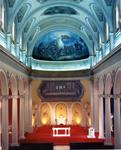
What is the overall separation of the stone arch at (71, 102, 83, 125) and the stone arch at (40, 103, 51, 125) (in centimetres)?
283

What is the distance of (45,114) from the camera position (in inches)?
1566

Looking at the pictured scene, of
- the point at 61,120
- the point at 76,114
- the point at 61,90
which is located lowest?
the point at 61,120

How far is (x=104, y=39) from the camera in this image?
28.0m

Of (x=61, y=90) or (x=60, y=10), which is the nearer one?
(x=60, y=10)

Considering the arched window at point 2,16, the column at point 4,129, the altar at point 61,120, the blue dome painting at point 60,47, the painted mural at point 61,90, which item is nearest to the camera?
the column at point 4,129

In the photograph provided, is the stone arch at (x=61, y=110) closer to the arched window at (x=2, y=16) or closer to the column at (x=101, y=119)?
the column at (x=101, y=119)

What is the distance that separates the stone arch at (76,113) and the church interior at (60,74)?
0.12 meters

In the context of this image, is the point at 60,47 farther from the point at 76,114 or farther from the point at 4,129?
the point at 4,129

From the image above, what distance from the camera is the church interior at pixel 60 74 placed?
23.6 m

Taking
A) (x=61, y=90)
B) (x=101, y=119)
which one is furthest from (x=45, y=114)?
(x=101, y=119)

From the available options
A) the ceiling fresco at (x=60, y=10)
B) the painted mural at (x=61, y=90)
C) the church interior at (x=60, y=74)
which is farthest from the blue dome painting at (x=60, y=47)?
the ceiling fresco at (x=60, y=10)

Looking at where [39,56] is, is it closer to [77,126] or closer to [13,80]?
[77,126]

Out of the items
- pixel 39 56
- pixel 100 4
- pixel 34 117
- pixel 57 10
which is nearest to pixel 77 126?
pixel 34 117

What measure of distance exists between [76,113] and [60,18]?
12.3m
